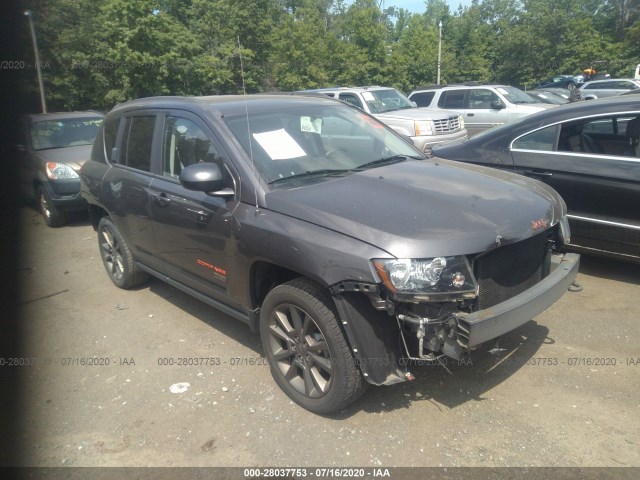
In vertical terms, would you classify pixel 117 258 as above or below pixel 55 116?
below

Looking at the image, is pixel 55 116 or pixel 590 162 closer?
pixel 590 162

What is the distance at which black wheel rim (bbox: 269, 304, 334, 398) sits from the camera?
3.07m

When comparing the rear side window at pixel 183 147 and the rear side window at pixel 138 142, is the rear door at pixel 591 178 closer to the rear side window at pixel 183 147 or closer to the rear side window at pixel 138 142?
the rear side window at pixel 183 147

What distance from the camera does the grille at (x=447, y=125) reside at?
36.9 feet

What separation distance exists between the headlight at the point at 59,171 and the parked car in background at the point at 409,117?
473 cm

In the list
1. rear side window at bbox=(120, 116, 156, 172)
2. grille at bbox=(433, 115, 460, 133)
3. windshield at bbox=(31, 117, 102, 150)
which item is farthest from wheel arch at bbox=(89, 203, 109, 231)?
grille at bbox=(433, 115, 460, 133)

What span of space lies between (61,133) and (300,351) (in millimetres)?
7788

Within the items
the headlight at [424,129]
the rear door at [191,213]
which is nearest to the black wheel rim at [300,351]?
the rear door at [191,213]

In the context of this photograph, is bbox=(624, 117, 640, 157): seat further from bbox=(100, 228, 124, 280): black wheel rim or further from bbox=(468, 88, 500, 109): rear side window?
bbox=(468, 88, 500, 109): rear side window

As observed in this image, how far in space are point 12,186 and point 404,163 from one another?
877 cm

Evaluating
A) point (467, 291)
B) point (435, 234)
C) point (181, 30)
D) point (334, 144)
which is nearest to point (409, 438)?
point (467, 291)

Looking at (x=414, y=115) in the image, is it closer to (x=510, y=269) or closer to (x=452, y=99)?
(x=452, y=99)

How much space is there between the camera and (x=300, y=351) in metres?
3.20

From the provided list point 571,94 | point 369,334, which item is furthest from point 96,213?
point 571,94
